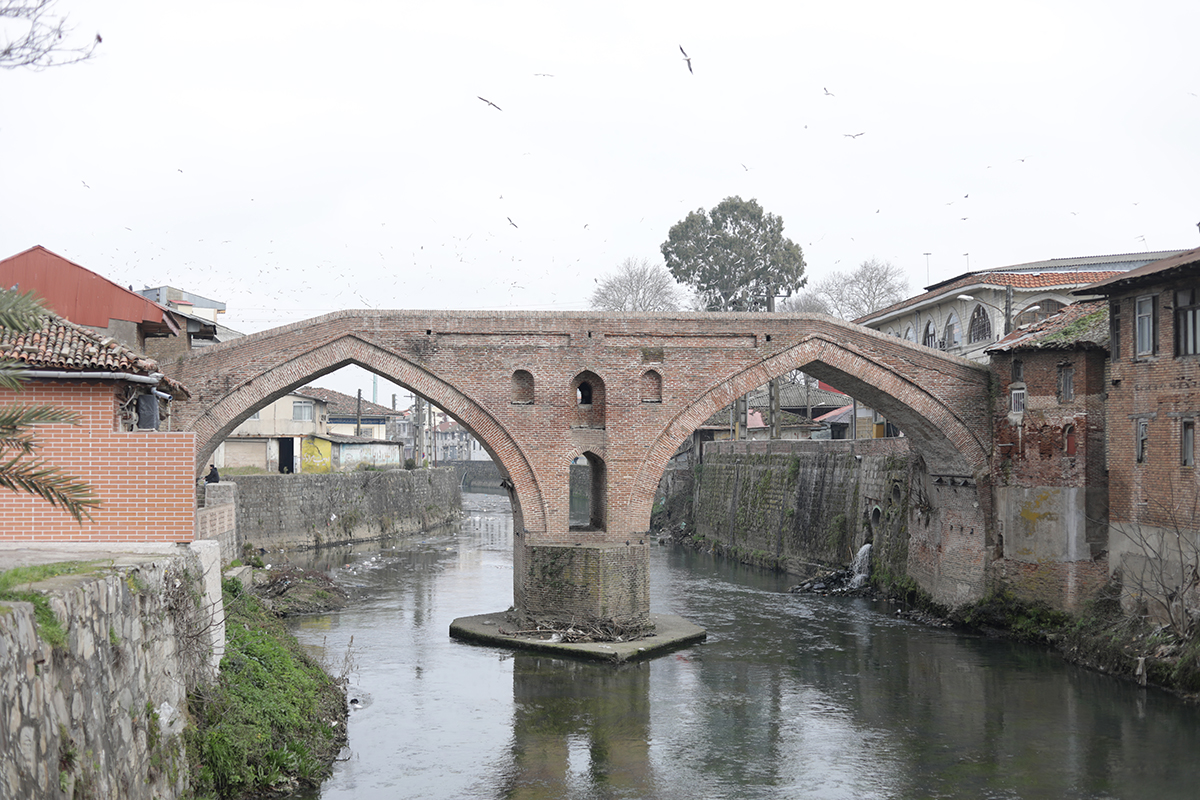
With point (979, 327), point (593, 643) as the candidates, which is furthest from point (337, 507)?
point (979, 327)

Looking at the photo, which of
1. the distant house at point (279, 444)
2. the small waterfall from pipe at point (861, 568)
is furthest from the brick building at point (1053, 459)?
the distant house at point (279, 444)

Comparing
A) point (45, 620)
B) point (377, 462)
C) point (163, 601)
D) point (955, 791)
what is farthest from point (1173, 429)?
point (377, 462)

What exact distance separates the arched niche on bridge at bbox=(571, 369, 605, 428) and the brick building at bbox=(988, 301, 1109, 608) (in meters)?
8.01

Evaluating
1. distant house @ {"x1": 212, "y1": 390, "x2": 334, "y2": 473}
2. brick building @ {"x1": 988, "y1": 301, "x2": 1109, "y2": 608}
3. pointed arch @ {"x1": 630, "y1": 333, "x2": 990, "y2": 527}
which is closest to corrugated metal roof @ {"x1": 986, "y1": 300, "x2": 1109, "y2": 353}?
brick building @ {"x1": 988, "y1": 301, "x2": 1109, "y2": 608}

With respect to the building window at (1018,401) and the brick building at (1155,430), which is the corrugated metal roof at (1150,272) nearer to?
the brick building at (1155,430)

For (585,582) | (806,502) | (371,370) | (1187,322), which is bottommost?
(585,582)

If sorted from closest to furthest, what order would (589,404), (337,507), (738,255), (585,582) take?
(585,582)
(589,404)
(337,507)
(738,255)

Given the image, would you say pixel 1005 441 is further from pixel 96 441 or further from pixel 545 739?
pixel 96 441

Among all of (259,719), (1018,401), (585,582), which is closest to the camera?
(259,719)

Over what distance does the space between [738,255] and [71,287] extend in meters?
36.0

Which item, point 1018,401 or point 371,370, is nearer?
point 371,370

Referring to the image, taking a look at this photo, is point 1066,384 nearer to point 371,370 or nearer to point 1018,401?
point 1018,401

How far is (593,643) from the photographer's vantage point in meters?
19.5

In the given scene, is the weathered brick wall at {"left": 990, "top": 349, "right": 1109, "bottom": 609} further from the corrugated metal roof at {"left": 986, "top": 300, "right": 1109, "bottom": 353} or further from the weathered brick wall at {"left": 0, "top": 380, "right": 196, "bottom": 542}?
the weathered brick wall at {"left": 0, "top": 380, "right": 196, "bottom": 542}
